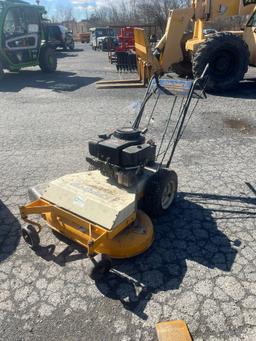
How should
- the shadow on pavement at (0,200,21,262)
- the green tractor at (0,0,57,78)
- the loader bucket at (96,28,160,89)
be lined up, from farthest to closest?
1. the green tractor at (0,0,57,78)
2. the loader bucket at (96,28,160,89)
3. the shadow on pavement at (0,200,21,262)

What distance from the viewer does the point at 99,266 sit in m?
2.73

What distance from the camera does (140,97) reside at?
922 cm

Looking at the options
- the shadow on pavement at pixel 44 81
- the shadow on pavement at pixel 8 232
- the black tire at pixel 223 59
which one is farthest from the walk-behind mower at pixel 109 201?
the shadow on pavement at pixel 44 81

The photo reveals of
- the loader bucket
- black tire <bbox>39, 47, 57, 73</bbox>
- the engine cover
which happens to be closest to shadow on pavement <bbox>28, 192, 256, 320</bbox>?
the engine cover

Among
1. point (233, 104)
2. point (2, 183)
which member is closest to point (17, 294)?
point (2, 183)

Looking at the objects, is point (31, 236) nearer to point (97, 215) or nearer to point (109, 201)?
point (97, 215)

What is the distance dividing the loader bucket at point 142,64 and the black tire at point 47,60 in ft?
12.7

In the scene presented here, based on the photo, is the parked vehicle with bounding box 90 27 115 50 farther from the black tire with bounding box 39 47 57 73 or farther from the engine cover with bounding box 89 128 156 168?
the engine cover with bounding box 89 128 156 168

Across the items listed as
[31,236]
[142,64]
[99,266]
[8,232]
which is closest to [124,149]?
[99,266]

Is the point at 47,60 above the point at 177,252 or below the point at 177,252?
above

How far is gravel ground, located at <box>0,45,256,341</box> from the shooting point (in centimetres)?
248

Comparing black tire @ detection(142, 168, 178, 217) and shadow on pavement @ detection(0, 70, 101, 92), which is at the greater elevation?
black tire @ detection(142, 168, 178, 217)

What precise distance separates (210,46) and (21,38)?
24.9 feet

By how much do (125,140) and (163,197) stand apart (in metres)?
0.80
